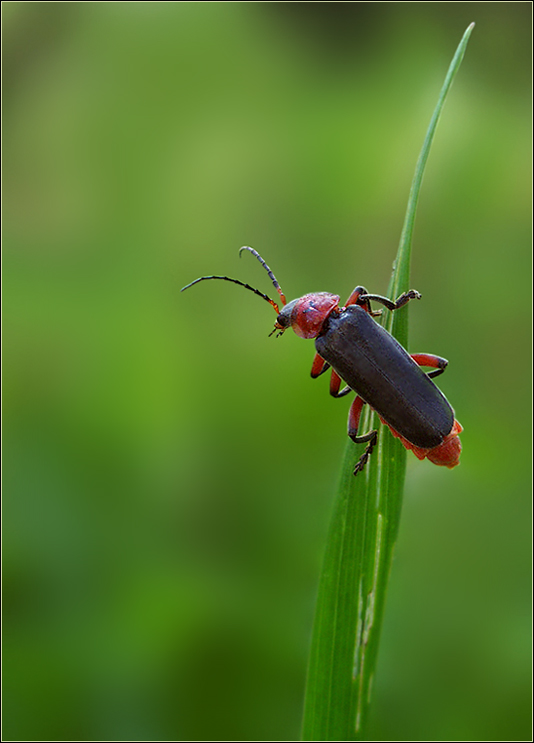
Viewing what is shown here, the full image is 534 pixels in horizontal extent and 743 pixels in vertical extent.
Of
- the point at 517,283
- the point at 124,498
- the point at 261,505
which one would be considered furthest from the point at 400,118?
the point at 124,498

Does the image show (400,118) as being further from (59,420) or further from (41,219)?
(59,420)

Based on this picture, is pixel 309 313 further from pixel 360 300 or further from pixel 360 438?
pixel 360 438

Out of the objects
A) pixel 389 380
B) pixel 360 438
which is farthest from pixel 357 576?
pixel 389 380

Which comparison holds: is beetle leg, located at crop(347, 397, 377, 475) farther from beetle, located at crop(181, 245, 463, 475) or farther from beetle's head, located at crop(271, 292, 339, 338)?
beetle's head, located at crop(271, 292, 339, 338)

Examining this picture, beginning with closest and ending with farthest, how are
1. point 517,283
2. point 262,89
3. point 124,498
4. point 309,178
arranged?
point 124,498 → point 517,283 → point 309,178 → point 262,89

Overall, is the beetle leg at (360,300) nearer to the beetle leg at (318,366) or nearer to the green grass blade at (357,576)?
the beetle leg at (318,366)

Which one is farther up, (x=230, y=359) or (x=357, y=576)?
(x=230, y=359)

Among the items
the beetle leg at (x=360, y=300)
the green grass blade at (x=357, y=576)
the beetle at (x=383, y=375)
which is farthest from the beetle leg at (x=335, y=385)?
the green grass blade at (x=357, y=576)
